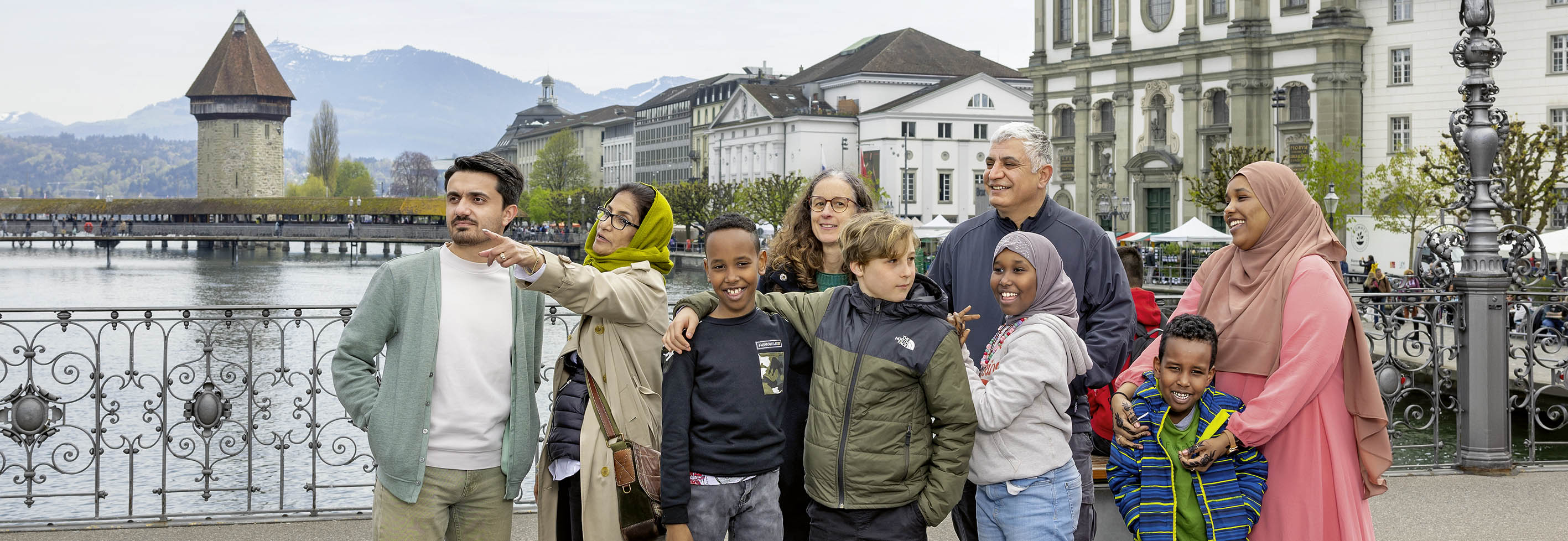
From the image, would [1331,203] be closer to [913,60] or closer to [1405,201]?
[1405,201]

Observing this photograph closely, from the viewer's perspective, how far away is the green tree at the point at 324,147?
402 ft

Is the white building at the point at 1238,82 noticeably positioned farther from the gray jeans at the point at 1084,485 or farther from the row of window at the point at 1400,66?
the gray jeans at the point at 1084,485

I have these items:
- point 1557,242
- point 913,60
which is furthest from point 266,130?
point 1557,242

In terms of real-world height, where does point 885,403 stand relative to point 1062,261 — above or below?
below

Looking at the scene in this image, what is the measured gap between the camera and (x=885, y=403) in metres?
3.55

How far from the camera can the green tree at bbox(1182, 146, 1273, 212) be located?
1511 inches

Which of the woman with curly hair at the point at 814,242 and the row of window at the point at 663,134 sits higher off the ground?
the row of window at the point at 663,134

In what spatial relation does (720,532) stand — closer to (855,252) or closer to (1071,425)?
(855,252)

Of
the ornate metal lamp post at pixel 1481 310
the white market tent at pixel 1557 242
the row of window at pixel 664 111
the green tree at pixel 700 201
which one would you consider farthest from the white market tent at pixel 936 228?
the row of window at pixel 664 111

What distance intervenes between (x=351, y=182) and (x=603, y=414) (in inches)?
5500

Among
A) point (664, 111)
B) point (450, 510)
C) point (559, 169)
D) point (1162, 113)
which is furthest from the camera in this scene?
point (559, 169)

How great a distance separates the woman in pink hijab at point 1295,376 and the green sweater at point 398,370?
2.13 meters

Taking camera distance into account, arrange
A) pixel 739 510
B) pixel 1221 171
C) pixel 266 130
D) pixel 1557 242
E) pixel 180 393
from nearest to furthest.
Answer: pixel 739 510 < pixel 180 393 < pixel 1557 242 < pixel 1221 171 < pixel 266 130

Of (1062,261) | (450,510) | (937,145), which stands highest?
(937,145)
